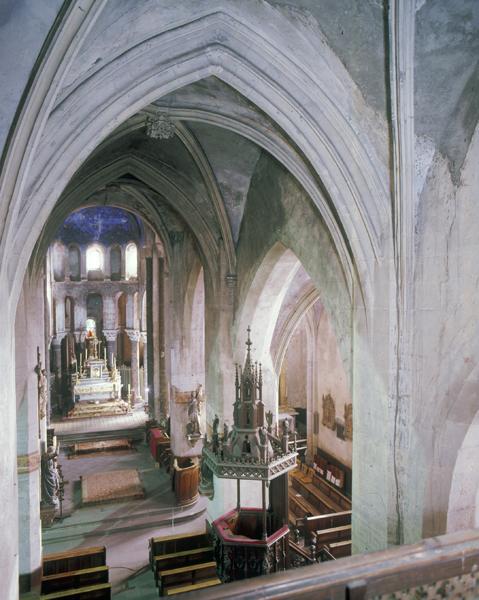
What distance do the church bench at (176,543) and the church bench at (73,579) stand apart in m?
1.39

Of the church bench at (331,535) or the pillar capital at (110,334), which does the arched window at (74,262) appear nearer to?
the pillar capital at (110,334)

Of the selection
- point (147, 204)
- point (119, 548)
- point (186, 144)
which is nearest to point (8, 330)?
point (186, 144)

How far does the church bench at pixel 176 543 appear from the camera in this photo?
9.82 metres

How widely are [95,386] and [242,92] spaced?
18.3 meters

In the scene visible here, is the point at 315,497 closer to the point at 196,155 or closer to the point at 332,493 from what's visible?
the point at 332,493

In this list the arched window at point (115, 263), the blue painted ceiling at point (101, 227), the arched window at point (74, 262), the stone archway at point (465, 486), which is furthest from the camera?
the arched window at point (115, 263)

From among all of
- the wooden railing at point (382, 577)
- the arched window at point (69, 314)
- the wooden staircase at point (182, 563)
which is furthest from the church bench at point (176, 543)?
the arched window at point (69, 314)

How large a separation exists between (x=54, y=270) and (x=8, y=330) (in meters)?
21.1

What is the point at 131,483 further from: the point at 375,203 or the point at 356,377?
the point at 375,203

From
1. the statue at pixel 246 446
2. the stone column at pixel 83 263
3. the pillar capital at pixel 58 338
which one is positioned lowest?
the statue at pixel 246 446

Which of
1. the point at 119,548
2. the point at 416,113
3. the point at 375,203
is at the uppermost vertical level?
the point at 416,113

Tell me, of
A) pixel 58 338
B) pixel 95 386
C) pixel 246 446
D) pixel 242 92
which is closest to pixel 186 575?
pixel 246 446

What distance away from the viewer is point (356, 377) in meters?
6.63

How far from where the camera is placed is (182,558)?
936cm
